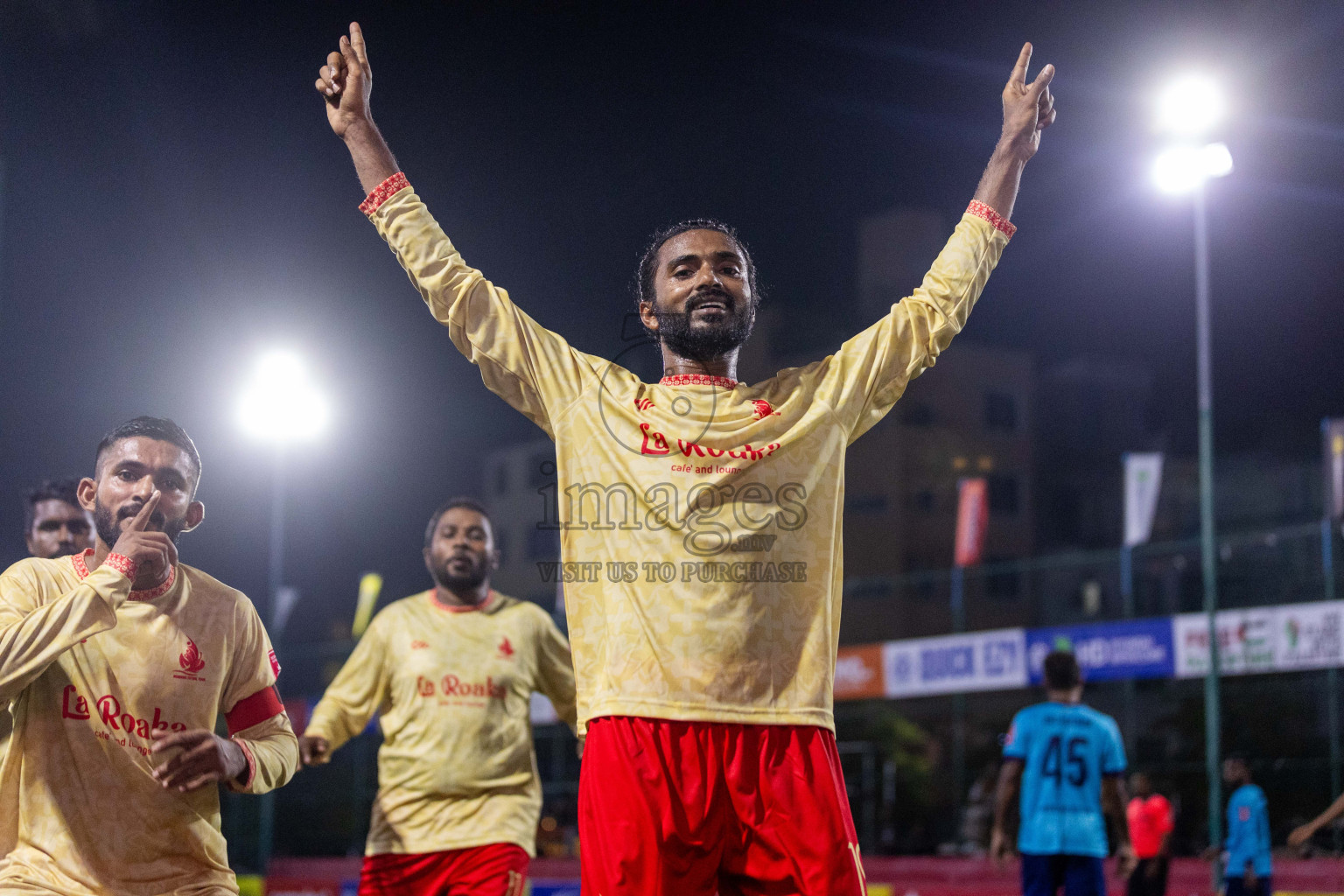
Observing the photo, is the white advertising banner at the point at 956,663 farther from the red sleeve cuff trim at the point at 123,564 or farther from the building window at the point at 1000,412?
the red sleeve cuff trim at the point at 123,564

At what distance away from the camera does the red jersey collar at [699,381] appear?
139 inches

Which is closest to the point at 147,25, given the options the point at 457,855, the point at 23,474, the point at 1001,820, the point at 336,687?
the point at 23,474

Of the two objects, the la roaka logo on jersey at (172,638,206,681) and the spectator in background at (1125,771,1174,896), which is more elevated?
the la roaka logo on jersey at (172,638,206,681)

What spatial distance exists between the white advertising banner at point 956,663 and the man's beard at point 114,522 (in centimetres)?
1860

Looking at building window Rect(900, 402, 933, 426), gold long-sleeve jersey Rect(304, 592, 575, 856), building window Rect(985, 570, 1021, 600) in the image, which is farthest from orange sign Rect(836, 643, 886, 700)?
gold long-sleeve jersey Rect(304, 592, 575, 856)

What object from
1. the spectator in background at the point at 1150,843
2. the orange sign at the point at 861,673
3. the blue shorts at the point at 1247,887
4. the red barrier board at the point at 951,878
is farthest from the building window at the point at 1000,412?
the blue shorts at the point at 1247,887

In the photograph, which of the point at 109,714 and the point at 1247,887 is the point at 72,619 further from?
the point at 1247,887

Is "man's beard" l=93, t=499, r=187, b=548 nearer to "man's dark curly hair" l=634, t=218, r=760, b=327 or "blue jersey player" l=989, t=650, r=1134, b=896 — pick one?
"man's dark curly hair" l=634, t=218, r=760, b=327

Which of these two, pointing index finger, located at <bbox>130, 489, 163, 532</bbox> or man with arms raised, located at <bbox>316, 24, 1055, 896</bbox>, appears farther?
pointing index finger, located at <bbox>130, 489, 163, 532</bbox>

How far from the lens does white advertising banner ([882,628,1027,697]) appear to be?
2119cm

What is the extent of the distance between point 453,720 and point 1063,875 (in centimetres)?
404

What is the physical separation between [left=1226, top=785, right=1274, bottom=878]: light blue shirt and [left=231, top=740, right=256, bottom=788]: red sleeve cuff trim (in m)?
11.0

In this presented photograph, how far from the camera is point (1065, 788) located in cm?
813

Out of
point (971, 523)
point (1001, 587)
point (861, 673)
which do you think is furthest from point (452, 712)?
point (971, 523)
